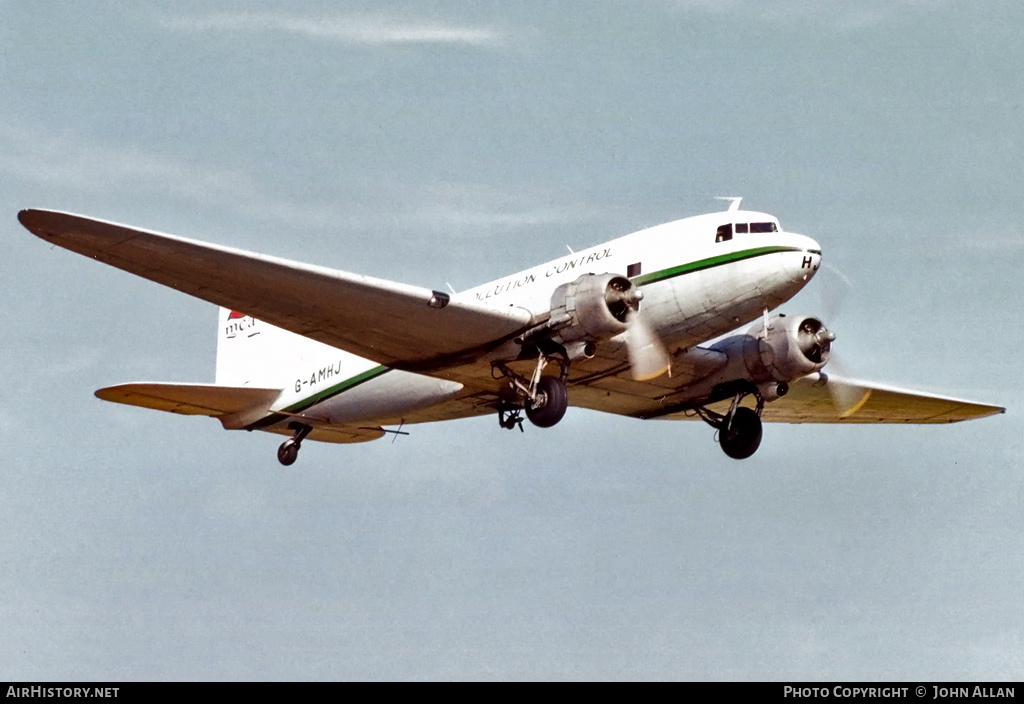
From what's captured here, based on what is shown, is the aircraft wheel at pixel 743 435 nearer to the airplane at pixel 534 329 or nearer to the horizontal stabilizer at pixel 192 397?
the airplane at pixel 534 329

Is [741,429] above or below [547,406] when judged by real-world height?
above

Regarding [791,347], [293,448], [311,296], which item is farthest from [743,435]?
[293,448]

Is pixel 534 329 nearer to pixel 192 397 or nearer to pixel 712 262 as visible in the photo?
pixel 712 262

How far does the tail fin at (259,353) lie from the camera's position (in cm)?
3469

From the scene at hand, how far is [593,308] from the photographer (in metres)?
28.5

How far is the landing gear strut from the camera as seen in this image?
34.7m

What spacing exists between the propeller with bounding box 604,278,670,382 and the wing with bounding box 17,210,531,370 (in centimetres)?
189

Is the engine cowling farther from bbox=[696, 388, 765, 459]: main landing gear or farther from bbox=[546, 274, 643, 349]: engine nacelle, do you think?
bbox=[546, 274, 643, 349]: engine nacelle

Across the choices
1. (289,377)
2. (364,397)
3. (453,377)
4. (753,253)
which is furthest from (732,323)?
(289,377)

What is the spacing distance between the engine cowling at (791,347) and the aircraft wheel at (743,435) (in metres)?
1.07

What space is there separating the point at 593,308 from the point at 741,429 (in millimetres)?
5805

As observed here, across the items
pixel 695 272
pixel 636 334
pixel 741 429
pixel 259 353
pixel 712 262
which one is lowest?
pixel 741 429

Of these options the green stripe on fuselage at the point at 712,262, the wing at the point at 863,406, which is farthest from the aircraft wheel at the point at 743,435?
the green stripe on fuselage at the point at 712,262
